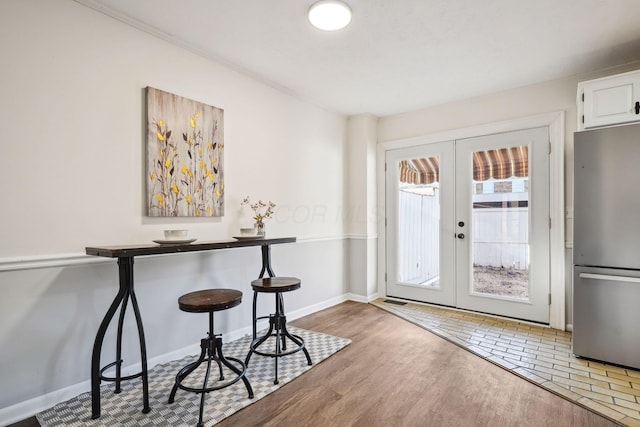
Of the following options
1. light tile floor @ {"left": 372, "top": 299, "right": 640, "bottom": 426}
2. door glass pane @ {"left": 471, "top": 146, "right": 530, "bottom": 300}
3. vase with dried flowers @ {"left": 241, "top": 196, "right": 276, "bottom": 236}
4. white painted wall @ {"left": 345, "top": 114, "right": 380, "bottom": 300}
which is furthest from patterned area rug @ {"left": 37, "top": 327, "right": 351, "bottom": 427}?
door glass pane @ {"left": 471, "top": 146, "right": 530, "bottom": 300}

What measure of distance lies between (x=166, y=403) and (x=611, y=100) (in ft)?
12.8

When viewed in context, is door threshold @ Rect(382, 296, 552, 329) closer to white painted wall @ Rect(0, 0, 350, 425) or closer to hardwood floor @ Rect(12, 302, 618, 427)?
hardwood floor @ Rect(12, 302, 618, 427)

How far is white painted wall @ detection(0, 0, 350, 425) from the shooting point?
185 centimetres

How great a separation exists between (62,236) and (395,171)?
3.68 m

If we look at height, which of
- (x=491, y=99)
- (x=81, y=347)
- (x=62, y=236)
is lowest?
(x=81, y=347)

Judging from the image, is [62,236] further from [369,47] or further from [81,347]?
[369,47]

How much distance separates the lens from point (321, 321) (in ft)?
11.7

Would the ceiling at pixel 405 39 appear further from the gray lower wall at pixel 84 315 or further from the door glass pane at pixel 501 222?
the gray lower wall at pixel 84 315

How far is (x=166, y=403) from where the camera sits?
6.50 feet

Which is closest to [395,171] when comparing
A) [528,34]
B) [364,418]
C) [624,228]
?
[528,34]

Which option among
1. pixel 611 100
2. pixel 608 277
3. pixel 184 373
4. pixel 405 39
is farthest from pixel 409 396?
pixel 611 100

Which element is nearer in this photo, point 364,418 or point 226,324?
point 364,418

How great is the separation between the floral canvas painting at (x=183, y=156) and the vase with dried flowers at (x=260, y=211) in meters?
0.35

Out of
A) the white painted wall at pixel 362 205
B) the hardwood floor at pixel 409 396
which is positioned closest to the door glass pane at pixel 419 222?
the white painted wall at pixel 362 205
